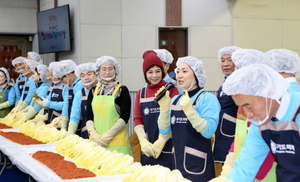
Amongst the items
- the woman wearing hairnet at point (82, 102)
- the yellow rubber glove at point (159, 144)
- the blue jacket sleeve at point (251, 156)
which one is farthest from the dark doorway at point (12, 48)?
the blue jacket sleeve at point (251, 156)

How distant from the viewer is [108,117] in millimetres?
4375

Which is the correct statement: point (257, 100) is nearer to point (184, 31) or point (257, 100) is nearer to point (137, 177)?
point (137, 177)

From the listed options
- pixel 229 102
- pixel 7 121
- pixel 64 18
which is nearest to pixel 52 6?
pixel 64 18

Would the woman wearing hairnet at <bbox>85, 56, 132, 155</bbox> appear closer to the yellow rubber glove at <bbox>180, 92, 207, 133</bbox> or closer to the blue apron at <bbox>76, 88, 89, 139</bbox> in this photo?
the blue apron at <bbox>76, 88, 89, 139</bbox>

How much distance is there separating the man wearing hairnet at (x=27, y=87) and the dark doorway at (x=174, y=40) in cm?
253

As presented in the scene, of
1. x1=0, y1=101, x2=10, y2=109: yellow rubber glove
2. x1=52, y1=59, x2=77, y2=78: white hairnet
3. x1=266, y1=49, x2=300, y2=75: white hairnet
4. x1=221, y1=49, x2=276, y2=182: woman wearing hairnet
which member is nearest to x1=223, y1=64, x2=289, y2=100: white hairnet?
x1=221, y1=49, x2=276, y2=182: woman wearing hairnet

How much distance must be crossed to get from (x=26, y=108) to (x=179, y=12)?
140 inches

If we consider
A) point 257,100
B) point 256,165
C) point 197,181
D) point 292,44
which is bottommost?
point 197,181

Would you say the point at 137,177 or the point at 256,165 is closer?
the point at 256,165

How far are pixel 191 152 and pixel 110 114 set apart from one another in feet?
4.31

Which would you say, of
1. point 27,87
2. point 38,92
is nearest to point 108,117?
point 38,92

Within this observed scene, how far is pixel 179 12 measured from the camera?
8.77 m

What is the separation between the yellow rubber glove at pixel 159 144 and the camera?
3.66m

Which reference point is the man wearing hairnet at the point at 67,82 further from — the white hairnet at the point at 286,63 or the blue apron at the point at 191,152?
the white hairnet at the point at 286,63
